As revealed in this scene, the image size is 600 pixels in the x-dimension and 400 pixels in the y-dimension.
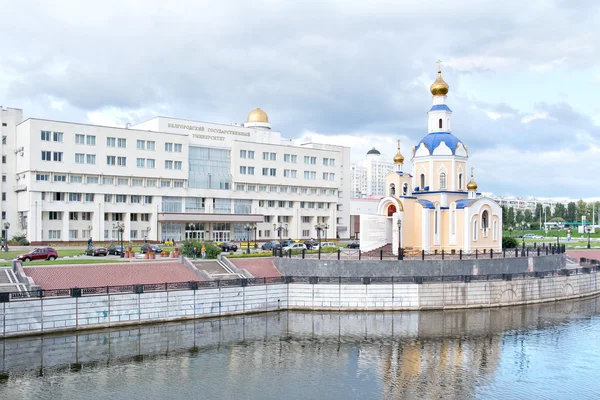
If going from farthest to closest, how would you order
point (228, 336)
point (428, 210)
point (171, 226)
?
point (171, 226)
point (428, 210)
point (228, 336)

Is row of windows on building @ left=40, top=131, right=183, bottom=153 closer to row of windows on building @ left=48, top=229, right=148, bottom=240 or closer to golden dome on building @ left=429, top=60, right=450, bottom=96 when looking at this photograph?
row of windows on building @ left=48, top=229, right=148, bottom=240

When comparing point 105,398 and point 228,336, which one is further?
point 228,336

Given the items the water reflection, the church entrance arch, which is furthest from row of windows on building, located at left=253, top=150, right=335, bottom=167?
the water reflection

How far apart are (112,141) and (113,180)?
475 centimetres

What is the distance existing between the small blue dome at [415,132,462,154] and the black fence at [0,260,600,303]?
15.5 m

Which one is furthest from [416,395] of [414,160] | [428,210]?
[414,160]

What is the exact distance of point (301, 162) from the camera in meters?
88.6

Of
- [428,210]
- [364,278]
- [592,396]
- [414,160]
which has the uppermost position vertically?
[414,160]

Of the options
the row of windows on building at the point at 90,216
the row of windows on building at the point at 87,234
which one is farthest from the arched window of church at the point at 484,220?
the row of windows on building at the point at 90,216

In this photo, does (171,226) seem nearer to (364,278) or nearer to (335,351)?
(364,278)

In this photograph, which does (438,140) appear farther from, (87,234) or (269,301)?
(87,234)

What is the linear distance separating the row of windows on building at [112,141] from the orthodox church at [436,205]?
106ft

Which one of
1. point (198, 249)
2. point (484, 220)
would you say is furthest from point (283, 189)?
point (198, 249)

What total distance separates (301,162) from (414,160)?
3380cm
